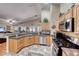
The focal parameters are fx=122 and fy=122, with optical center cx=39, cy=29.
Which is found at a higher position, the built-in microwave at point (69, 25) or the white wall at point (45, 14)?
the white wall at point (45, 14)

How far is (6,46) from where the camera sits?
2.23m

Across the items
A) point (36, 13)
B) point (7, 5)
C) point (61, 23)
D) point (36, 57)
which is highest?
point (7, 5)

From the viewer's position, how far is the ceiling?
2.20 meters

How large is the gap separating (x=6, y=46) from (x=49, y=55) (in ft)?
2.64

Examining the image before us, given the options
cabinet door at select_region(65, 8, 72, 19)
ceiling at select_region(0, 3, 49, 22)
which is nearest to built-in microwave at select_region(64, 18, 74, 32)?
cabinet door at select_region(65, 8, 72, 19)

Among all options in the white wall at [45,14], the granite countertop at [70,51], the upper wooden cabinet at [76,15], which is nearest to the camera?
the upper wooden cabinet at [76,15]

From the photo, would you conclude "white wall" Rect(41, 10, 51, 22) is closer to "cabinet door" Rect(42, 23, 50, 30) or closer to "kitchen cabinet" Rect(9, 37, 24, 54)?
"cabinet door" Rect(42, 23, 50, 30)

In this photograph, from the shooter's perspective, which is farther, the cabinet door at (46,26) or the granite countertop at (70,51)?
the cabinet door at (46,26)

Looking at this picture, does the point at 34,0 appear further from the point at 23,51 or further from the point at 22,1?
the point at 23,51

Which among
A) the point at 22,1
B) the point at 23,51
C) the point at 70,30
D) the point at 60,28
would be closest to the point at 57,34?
the point at 60,28

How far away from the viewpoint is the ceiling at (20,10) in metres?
2.20

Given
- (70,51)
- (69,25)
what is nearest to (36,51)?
(70,51)

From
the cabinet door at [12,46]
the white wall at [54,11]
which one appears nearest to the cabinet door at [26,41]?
the cabinet door at [12,46]

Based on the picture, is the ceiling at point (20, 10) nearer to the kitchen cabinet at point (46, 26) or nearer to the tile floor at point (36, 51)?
the kitchen cabinet at point (46, 26)
